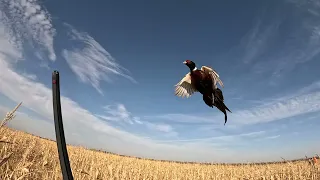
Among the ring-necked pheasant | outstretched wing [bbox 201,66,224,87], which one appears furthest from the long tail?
outstretched wing [bbox 201,66,224,87]

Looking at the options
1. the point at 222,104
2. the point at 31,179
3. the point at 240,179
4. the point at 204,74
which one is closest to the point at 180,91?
the point at 204,74

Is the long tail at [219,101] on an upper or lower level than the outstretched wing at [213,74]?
lower

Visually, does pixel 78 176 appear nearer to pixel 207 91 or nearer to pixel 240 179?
pixel 207 91

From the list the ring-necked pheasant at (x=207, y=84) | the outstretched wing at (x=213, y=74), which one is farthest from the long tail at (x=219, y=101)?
the outstretched wing at (x=213, y=74)

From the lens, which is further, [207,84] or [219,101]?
[207,84]

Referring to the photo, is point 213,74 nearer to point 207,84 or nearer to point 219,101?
point 207,84

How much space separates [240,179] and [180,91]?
19.1 ft

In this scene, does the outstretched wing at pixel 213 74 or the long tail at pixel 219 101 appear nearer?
the long tail at pixel 219 101

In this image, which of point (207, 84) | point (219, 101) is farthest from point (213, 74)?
point (219, 101)

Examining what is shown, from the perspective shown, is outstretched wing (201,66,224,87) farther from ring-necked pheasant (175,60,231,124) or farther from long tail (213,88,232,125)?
long tail (213,88,232,125)

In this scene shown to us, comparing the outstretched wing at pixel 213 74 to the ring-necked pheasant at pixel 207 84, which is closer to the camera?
the ring-necked pheasant at pixel 207 84

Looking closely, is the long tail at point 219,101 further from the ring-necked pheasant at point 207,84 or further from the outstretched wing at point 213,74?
the outstretched wing at point 213,74

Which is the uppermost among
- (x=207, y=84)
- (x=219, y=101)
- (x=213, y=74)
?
(x=213, y=74)

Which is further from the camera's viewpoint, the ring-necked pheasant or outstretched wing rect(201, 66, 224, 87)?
outstretched wing rect(201, 66, 224, 87)
